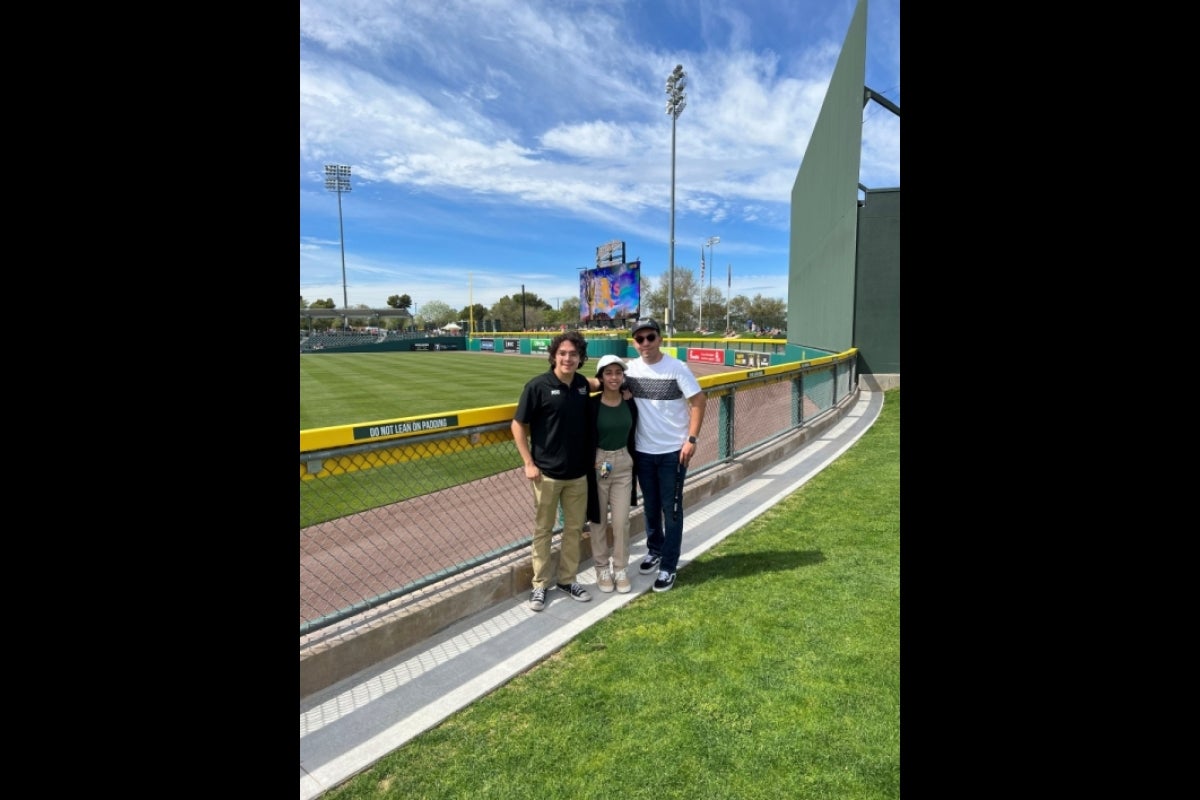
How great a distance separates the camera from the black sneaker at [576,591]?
13.7 feet

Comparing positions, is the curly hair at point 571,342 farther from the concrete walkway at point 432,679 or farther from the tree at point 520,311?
the tree at point 520,311

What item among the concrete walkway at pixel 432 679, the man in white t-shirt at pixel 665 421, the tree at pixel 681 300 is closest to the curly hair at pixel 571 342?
the man in white t-shirt at pixel 665 421

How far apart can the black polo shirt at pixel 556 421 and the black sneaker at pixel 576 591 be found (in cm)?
78

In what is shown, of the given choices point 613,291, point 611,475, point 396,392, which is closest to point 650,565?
point 611,475

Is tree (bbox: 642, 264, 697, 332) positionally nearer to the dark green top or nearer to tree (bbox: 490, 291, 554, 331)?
tree (bbox: 490, 291, 554, 331)

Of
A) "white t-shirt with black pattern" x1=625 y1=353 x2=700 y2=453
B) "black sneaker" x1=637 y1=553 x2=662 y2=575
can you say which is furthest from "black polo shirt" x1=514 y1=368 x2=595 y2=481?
"black sneaker" x1=637 y1=553 x2=662 y2=575

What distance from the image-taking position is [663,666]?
130 inches

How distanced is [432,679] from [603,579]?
1435 millimetres
